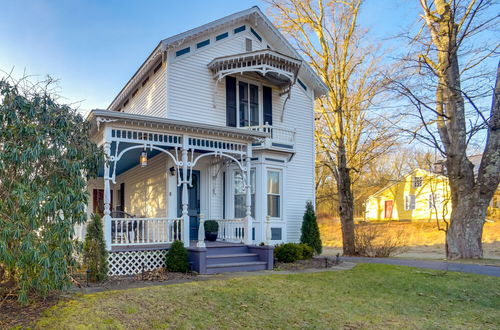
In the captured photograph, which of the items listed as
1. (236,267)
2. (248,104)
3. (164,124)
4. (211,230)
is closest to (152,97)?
(248,104)

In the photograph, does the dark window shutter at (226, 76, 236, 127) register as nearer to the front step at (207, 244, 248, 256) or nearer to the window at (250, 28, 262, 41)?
the window at (250, 28, 262, 41)

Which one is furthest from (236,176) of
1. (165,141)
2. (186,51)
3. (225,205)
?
(186,51)

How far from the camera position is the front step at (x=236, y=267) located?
918 cm

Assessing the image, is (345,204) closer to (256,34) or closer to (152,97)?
(256,34)

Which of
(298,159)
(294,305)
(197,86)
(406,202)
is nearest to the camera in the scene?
(294,305)

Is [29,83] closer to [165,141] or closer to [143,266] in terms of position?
[165,141]

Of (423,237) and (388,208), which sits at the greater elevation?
(388,208)

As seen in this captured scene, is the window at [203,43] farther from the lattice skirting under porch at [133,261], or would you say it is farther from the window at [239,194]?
the lattice skirting under porch at [133,261]

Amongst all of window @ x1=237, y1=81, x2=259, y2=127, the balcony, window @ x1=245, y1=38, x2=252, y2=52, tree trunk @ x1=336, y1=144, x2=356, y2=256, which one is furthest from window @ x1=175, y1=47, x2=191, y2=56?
tree trunk @ x1=336, y1=144, x2=356, y2=256

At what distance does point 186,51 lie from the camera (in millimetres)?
12391

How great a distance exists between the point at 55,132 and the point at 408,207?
35.7 meters

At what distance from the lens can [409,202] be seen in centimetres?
3616

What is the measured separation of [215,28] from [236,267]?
8075 mm

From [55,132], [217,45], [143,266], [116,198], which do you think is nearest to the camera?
[55,132]
